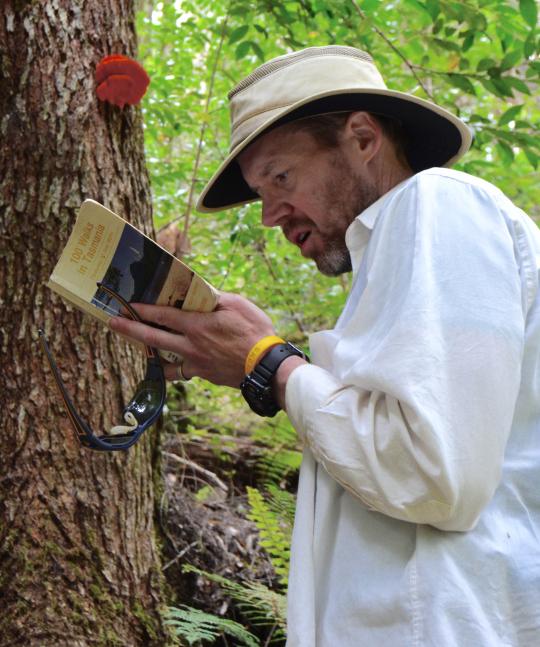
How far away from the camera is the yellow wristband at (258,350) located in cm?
164

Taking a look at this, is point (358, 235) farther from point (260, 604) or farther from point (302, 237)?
point (260, 604)

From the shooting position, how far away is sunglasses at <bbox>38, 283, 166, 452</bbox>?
6.40 ft

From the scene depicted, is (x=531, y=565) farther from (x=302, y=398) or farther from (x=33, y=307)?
(x=33, y=307)

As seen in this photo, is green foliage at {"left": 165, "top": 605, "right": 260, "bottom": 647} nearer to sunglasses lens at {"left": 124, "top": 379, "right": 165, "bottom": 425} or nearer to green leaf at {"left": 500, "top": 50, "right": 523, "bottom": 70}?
sunglasses lens at {"left": 124, "top": 379, "right": 165, "bottom": 425}

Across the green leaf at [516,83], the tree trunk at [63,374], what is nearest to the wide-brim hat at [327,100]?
the tree trunk at [63,374]

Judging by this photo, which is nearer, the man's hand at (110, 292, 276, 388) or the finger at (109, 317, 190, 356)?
the man's hand at (110, 292, 276, 388)

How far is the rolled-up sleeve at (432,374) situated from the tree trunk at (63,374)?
1425 mm

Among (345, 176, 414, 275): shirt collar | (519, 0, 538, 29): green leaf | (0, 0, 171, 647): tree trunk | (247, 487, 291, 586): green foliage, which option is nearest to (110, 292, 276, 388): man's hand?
(345, 176, 414, 275): shirt collar

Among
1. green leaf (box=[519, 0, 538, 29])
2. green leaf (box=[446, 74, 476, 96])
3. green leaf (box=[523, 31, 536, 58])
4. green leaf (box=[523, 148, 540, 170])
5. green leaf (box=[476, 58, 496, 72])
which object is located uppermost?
green leaf (box=[519, 0, 538, 29])

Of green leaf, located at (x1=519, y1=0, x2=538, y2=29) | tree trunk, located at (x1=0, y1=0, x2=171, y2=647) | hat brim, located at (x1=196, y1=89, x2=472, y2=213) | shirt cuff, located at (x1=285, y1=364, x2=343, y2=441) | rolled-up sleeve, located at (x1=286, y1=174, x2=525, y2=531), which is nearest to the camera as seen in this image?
rolled-up sleeve, located at (x1=286, y1=174, x2=525, y2=531)

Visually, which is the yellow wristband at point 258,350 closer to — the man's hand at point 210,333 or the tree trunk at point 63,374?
the man's hand at point 210,333

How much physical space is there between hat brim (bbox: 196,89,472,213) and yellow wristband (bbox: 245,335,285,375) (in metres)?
0.56

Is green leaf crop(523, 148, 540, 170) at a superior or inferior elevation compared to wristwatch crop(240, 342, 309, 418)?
superior

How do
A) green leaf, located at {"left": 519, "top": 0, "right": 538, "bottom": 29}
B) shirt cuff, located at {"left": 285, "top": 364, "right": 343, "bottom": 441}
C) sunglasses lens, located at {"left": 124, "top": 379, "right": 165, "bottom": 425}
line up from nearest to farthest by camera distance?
shirt cuff, located at {"left": 285, "top": 364, "right": 343, "bottom": 441}
sunglasses lens, located at {"left": 124, "top": 379, "right": 165, "bottom": 425}
green leaf, located at {"left": 519, "top": 0, "right": 538, "bottom": 29}
